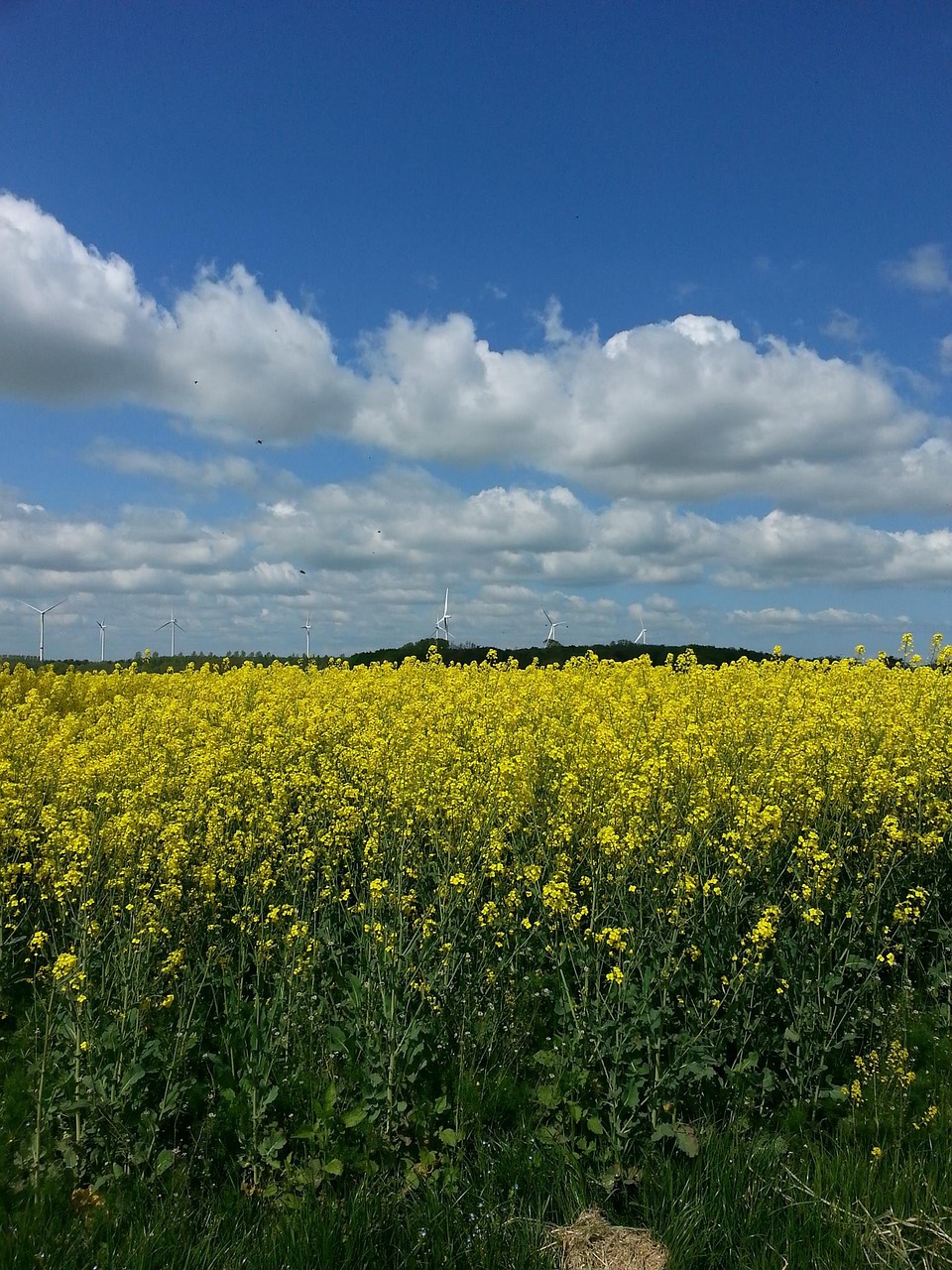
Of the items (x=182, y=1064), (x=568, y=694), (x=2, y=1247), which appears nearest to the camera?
(x=2, y=1247)

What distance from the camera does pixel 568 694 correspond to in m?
13.0

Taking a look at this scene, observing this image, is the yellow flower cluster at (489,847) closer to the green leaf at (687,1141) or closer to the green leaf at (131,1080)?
the green leaf at (131,1080)

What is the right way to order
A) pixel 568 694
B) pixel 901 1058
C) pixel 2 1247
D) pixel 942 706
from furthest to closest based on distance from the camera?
pixel 568 694, pixel 942 706, pixel 901 1058, pixel 2 1247

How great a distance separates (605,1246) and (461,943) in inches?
77.8

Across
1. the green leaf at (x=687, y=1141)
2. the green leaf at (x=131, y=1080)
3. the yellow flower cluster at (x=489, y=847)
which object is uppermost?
the yellow flower cluster at (x=489, y=847)

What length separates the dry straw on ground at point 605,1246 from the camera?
3758 millimetres

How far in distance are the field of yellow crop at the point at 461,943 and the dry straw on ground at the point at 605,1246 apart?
1.20ft

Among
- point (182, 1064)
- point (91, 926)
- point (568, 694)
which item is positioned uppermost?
point (568, 694)

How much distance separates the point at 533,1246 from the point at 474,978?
1.84 m

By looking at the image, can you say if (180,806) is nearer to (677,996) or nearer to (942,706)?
(677,996)

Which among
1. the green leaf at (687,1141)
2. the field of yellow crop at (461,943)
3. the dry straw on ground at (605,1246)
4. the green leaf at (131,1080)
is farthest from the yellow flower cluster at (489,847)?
the dry straw on ground at (605,1246)

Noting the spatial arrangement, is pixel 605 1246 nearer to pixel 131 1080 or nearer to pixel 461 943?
pixel 461 943

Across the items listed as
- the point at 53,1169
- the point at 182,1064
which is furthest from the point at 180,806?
the point at 53,1169

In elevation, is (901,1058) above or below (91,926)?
below
